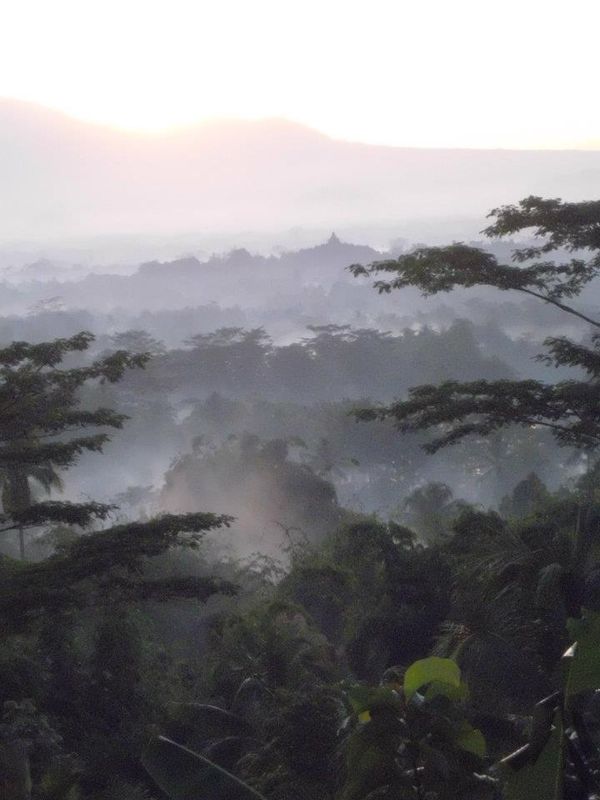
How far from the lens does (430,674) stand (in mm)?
3111

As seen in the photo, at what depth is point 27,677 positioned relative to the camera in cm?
1164

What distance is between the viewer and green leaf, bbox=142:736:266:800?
329 centimetres

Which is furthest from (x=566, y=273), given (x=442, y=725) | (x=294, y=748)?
(x=442, y=725)

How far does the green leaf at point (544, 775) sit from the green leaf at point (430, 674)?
1.91ft

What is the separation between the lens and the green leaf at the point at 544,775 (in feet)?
7.93

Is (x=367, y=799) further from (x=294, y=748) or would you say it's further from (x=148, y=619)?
(x=148, y=619)

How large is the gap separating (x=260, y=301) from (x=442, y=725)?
13256cm

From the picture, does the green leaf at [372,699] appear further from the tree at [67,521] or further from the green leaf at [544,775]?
the tree at [67,521]

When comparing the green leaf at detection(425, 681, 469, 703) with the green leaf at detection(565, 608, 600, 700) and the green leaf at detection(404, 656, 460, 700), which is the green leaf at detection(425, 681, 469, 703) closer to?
the green leaf at detection(404, 656, 460, 700)

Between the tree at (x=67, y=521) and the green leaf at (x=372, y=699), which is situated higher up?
the green leaf at (x=372, y=699)

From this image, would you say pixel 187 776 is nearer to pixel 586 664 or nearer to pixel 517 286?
pixel 586 664

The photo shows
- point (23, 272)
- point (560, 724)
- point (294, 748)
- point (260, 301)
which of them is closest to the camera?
point (560, 724)

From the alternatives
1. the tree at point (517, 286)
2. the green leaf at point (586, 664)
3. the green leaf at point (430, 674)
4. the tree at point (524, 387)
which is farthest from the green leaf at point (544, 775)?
the tree at point (517, 286)

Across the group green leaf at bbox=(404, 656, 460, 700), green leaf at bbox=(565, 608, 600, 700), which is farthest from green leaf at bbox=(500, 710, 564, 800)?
green leaf at bbox=(404, 656, 460, 700)
